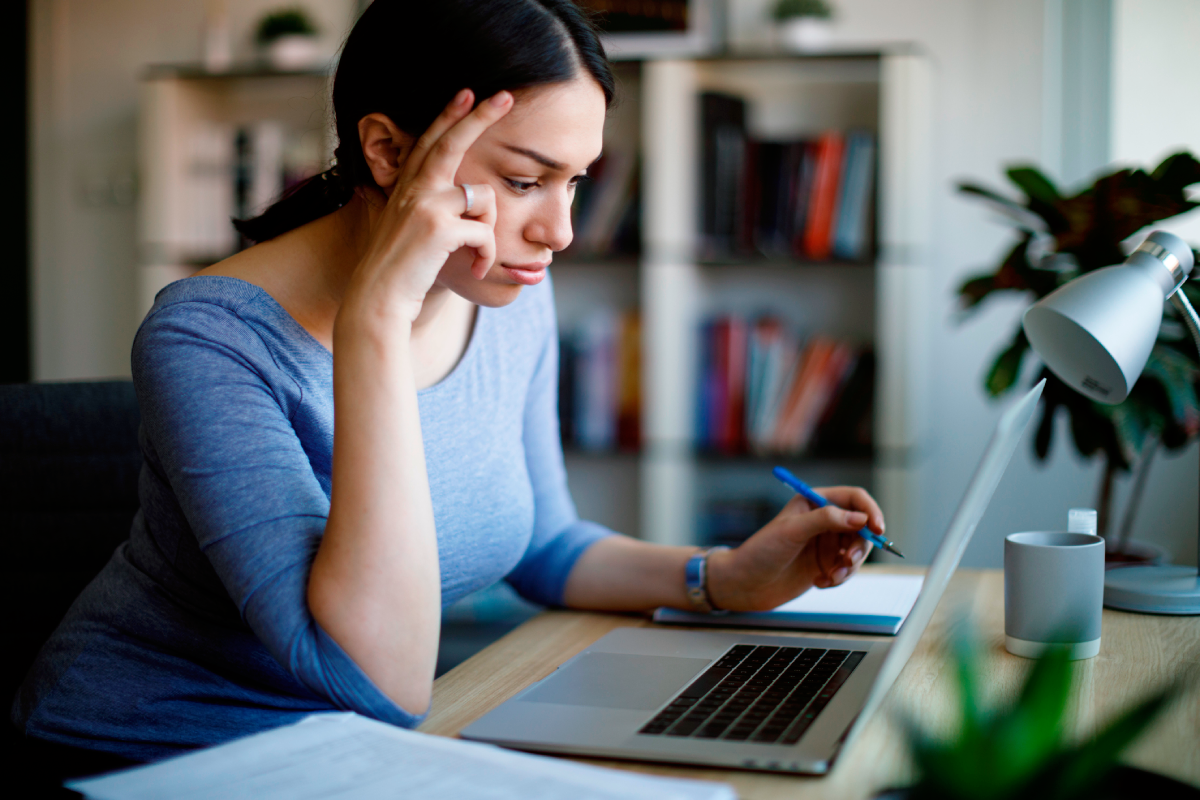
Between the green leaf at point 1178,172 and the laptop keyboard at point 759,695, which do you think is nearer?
the laptop keyboard at point 759,695

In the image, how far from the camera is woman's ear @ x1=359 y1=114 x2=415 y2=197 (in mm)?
977

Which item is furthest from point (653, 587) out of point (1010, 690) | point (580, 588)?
point (1010, 690)

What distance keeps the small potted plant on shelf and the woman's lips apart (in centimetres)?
197

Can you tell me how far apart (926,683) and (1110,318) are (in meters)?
0.33

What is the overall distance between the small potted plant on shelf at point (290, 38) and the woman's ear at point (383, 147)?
1881 mm

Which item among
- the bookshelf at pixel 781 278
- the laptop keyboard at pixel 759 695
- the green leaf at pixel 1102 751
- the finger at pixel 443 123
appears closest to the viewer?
the green leaf at pixel 1102 751

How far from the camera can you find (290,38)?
269 cm

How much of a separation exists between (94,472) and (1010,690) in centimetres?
100

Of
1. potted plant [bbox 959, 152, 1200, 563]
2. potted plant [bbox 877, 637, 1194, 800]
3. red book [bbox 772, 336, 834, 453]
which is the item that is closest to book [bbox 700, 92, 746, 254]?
red book [bbox 772, 336, 834, 453]

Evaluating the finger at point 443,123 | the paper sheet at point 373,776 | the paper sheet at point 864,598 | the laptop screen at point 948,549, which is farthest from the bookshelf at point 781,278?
the paper sheet at point 373,776

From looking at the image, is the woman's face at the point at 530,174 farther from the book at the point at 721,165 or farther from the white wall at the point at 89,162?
the white wall at the point at 89,162

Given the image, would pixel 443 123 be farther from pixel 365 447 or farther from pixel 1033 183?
pixel 1033 183

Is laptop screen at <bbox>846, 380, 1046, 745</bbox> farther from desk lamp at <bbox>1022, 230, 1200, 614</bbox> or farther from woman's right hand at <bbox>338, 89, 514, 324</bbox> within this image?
woman's right hand at <bbox>338, 89, 514, 324</bbox>

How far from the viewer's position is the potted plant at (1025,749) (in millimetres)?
423
